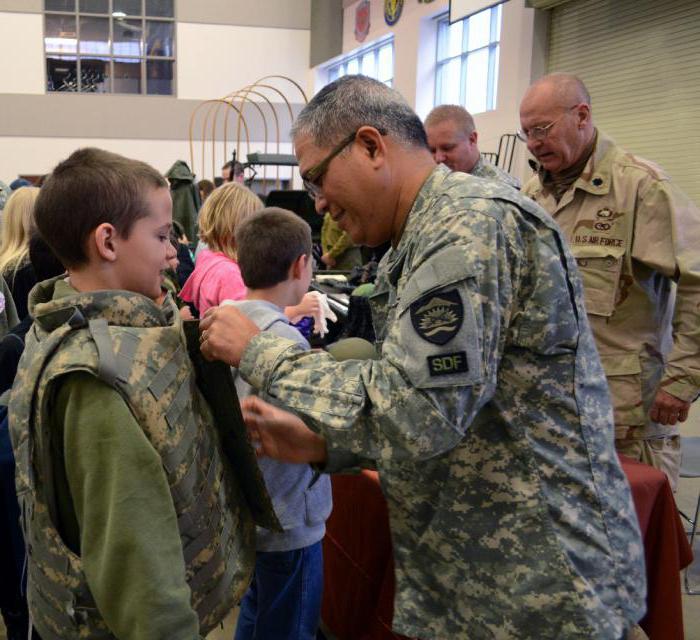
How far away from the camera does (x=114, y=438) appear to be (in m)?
1.05

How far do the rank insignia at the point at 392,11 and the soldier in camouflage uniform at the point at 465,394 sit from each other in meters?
11.6

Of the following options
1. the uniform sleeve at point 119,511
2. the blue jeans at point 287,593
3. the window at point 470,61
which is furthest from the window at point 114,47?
the uniform sleeve at point 119,511

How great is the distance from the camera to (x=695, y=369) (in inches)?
91.5

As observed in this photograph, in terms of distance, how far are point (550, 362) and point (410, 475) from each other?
0.31 metres

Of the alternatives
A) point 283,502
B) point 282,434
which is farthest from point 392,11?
point 282,434

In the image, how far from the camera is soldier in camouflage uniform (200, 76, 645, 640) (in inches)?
39.4

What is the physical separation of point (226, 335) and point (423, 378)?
0.37 meters

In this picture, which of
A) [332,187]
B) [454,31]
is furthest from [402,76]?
[332,187]

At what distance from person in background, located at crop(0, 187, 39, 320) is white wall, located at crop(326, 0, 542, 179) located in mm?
6137

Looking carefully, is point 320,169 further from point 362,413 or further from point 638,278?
point 638,278

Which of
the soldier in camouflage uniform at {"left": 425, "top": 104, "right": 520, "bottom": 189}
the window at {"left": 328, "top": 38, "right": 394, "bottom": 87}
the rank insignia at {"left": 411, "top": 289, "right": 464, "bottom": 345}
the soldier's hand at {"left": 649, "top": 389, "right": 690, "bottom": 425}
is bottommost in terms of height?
the soldier's hand at {"left": 649, "top": 389, "right": 690, "bottom": 425}

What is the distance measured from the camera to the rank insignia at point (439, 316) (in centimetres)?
98

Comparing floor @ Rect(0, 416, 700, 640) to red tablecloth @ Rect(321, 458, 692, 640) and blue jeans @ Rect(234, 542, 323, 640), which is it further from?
red tablecloth @ Rect(321, 458, 692, 640)

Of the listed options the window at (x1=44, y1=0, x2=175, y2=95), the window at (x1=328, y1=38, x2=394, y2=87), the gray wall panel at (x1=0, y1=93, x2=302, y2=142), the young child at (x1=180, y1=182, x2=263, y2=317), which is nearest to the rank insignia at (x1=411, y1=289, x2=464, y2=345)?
the young child at (x1=180, y1=182, x2=263, y2=317)
